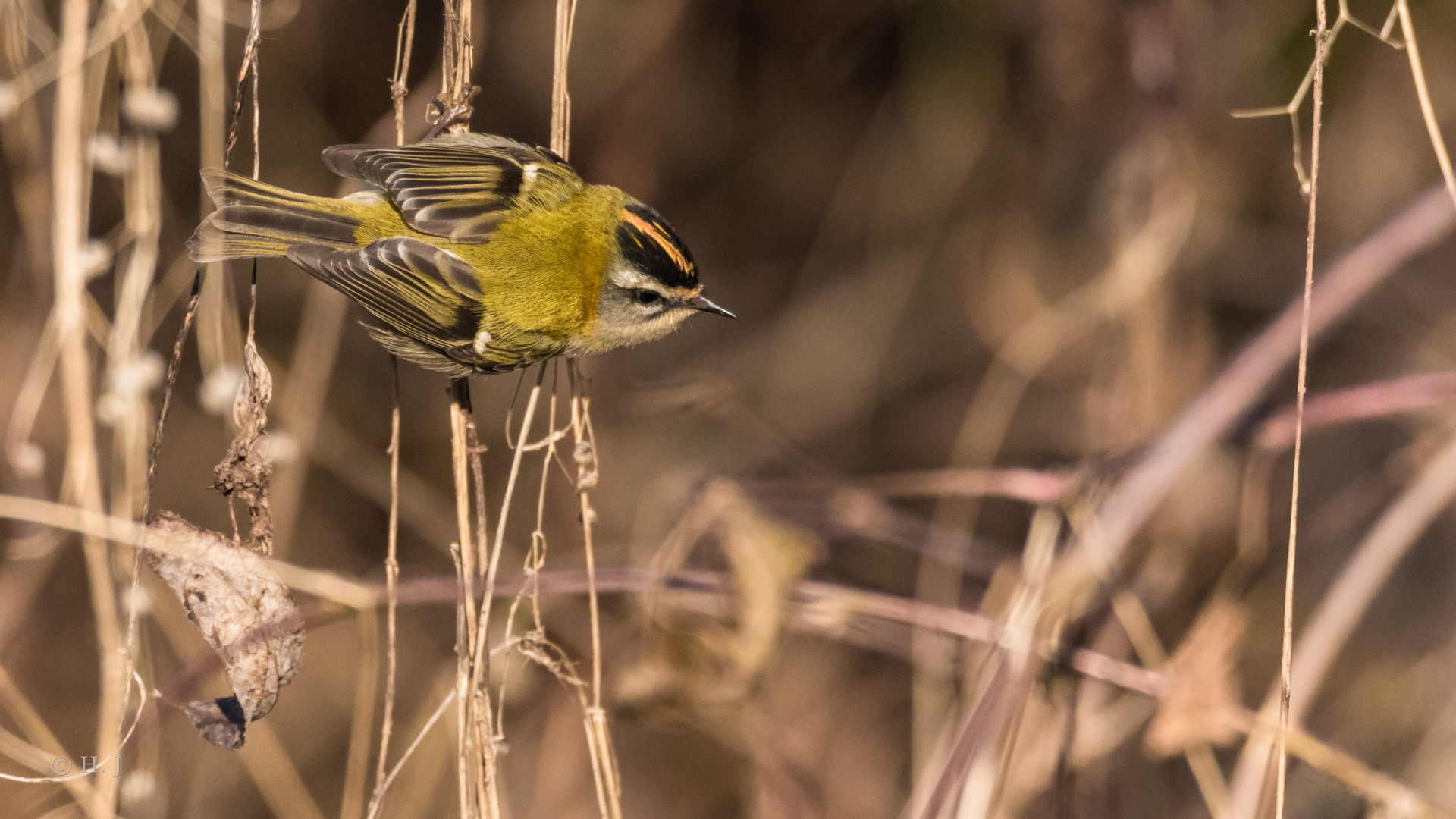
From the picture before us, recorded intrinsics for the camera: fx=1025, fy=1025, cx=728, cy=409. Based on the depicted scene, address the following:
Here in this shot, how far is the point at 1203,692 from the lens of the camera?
221 centimetres

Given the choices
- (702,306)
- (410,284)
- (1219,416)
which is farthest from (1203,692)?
(410,284)

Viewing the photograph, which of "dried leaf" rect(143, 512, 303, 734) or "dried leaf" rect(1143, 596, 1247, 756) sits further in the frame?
"dried leaf" rect(1143, 596, 1247, 756)

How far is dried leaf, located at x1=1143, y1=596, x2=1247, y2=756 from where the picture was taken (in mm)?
2193

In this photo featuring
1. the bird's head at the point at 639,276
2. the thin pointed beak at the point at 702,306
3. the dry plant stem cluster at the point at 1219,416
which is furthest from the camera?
the thin pointed beak at the point at 702,306

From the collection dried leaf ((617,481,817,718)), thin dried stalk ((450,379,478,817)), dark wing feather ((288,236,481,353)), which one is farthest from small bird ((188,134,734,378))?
dried leaf ((617,481,817,718))

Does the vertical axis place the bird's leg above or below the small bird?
above

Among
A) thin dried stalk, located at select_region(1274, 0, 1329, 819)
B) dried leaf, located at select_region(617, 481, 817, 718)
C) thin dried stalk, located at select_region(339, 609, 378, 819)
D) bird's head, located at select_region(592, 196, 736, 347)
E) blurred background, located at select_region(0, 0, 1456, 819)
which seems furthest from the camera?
blurred background, located at select_region(0, 0, 1456, 819)

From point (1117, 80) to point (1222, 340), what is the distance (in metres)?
1.12

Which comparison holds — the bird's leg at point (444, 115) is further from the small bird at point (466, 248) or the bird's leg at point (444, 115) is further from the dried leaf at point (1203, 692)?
the dried leaf at point (1203, 692)

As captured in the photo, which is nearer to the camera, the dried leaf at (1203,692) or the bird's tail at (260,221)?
the bird's tail at (260,221)

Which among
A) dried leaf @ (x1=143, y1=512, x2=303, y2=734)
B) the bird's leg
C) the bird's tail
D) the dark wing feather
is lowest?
dried leaf @ (x1=143, y1=512, x2=303, y2=734)

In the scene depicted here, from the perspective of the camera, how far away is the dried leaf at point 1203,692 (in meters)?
2.19

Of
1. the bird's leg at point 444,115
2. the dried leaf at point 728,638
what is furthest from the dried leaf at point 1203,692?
the bird's leg at point 444,115

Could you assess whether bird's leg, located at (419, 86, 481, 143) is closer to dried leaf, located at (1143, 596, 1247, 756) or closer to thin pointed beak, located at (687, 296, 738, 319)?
thin pointed beak, located at (687, 296, 738, 319)
